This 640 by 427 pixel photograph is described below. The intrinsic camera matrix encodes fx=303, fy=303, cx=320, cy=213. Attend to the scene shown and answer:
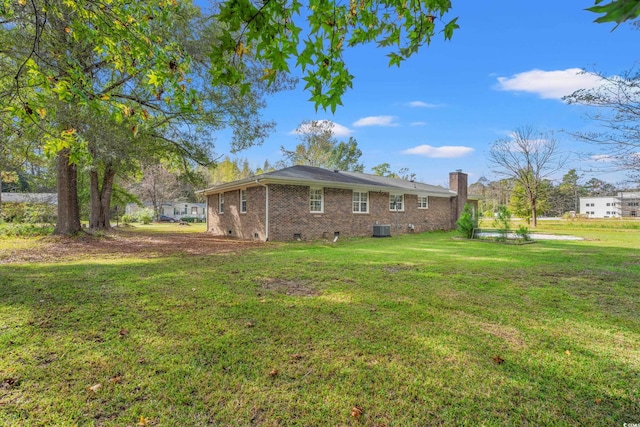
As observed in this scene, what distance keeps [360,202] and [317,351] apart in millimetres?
13655

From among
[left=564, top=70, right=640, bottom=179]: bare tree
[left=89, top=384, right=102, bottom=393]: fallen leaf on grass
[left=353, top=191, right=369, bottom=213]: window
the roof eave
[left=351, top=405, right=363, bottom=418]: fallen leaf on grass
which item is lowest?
[left=351, top=405, right=363, bottom=418]: fallen leaf on grass

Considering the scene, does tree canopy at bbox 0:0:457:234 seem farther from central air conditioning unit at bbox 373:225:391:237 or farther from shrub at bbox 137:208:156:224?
shrub at bbox 137:208:156:224

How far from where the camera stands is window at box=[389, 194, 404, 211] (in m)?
17.7

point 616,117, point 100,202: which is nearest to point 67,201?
point 100,202

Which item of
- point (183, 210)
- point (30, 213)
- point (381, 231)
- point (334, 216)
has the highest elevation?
point (183, 210)

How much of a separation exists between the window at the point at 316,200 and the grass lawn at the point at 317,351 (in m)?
8.70

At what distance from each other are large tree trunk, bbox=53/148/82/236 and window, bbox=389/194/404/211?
1503 cm

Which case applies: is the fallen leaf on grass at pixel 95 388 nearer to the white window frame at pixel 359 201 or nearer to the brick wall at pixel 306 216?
the brick wall at pixel 306 216

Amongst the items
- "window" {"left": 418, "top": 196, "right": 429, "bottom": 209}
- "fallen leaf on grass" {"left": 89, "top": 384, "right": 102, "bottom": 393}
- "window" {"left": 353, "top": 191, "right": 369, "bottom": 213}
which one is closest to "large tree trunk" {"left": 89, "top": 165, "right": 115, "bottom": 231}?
"window" {"left": 353, "top": 191, "right": 369, "bottom": 213}

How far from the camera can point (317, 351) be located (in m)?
2.94

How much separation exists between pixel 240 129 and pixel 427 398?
13.5m

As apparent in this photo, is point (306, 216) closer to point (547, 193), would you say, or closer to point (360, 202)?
point (360, 202)

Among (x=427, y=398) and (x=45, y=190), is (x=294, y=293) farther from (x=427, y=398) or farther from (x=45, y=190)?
(x=45, y=190)

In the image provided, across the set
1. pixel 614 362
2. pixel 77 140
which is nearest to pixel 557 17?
pixel 614 362
